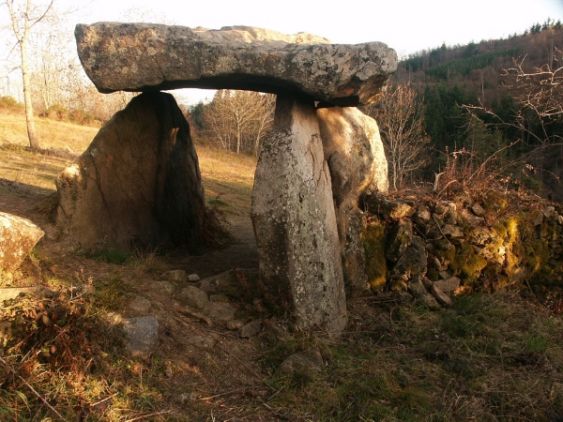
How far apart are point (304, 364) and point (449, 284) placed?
276cm

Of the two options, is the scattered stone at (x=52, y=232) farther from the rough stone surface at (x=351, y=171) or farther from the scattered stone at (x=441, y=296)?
the scattered stone at (x=441, y=296)

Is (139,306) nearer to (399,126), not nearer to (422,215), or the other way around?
(422,215)

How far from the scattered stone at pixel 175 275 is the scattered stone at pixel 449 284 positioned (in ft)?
10.4

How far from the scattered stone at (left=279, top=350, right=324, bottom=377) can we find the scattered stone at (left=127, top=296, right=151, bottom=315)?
4.85 ft

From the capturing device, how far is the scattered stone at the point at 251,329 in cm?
527

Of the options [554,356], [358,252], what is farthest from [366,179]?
[554,356]

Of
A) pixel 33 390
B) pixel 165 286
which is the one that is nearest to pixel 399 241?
pixel 165 286

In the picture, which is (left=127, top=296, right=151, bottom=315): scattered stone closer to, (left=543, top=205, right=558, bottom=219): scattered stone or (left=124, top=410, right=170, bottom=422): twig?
(left=124, top=410, right=170, bottom=422): twig

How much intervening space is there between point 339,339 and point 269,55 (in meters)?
3.12

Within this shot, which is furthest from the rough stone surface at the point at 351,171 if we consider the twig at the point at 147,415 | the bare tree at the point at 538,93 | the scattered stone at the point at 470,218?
the twig at the point at 147,415

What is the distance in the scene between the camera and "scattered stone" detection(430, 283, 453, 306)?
6273 millimetres

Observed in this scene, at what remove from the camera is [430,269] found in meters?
6.65

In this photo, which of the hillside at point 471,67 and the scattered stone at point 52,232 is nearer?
the scattered stone at point 52,232

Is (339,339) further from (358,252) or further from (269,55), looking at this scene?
(269,55)
